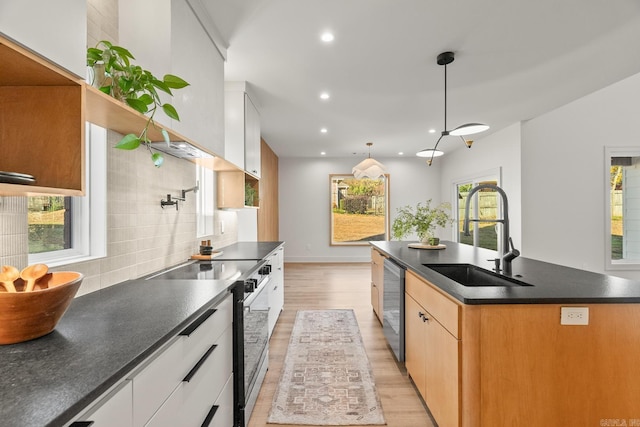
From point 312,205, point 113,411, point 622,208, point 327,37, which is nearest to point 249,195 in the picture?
point 327,37

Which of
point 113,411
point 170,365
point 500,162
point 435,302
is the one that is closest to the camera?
point 113,411

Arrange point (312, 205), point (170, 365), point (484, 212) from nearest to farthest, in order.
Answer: point (170, 365) < point (484, 212) < point (312, 205)

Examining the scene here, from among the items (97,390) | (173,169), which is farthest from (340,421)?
(173,169)

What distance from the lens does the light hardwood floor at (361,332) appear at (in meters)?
1.97

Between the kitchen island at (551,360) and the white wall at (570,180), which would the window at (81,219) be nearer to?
the kitchen island at (551,360)

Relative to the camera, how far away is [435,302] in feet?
5.53

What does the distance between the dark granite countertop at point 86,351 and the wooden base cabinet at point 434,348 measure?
3.57 feet

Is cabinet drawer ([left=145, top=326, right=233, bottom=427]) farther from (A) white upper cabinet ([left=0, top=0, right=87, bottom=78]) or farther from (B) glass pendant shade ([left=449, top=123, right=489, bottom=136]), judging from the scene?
(B) glass pendant shade ([left=449, top=123, right=489, bottom=136])

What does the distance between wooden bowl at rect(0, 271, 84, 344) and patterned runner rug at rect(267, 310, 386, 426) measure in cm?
146

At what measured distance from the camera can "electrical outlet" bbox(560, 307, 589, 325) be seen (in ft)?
4.28

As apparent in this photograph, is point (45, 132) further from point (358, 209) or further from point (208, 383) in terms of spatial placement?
point (358, 209)

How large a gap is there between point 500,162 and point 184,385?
5862mm

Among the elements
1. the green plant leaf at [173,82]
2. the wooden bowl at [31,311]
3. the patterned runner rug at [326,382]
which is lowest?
the patterned runner rug at [326,382]

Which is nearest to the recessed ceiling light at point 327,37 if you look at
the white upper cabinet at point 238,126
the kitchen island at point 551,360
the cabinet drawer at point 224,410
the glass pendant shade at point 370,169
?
the white upper cabinet at point 238,126
